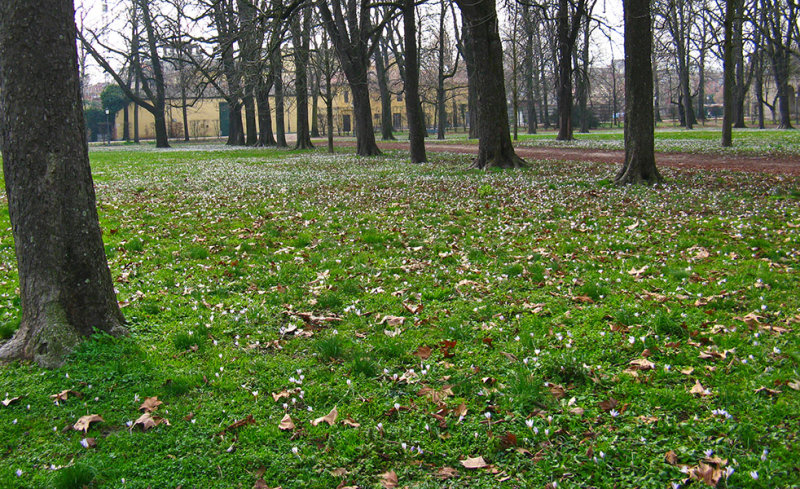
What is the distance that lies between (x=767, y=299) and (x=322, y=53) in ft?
78.5

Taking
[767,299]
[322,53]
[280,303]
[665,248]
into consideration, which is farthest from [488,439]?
[322,53]

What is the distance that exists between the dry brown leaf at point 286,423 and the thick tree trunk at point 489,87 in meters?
13.7

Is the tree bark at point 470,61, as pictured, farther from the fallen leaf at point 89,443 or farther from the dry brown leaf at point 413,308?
the fallen leaf at point 89,443

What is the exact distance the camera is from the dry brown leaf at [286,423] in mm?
3363

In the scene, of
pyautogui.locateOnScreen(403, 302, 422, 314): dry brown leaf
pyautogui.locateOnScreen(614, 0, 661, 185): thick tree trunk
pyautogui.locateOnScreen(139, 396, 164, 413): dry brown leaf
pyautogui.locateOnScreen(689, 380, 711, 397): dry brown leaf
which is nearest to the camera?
pyautogui.locateOnScreen(689, 380, 711, 397): dry brown leaf

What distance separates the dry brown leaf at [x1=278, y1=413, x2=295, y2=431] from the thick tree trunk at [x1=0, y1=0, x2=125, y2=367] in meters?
2.01

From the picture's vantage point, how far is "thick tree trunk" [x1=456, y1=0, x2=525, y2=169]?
50.6 feet

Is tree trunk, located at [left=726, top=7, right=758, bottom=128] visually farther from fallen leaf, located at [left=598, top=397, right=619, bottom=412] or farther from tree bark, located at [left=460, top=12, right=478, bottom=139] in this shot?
fallen leaf, located at [left=598, top=397, right=619, bottom=412]

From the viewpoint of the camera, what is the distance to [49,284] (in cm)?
418

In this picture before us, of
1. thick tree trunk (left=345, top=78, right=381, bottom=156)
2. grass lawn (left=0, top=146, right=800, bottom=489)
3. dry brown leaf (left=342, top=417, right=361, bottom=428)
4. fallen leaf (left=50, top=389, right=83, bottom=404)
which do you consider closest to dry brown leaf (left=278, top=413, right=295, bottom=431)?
grass lawn (left=0, top=146, right=800, bottom=489)

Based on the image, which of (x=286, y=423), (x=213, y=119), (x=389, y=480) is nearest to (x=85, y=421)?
(x=286, y=423)

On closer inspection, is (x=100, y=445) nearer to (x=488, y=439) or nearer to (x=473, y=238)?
(x=488, y=439)

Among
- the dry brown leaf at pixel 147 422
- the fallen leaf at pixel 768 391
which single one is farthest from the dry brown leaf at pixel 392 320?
the fallen leaf at pixel 768 391

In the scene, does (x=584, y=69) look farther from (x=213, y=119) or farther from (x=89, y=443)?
(x=213, y=119)
